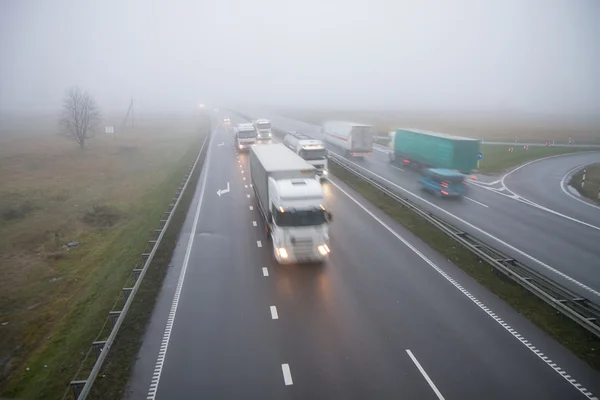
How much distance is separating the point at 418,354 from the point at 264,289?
7092 mm

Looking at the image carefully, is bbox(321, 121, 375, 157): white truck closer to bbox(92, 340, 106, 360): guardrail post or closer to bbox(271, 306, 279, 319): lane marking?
bbox(271, 306, 279, 319): lane marking

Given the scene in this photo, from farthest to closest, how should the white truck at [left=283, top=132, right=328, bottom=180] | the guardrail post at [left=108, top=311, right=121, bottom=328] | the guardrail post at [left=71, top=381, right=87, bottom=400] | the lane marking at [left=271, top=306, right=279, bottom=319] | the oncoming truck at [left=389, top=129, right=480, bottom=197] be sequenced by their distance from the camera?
the white truck at [left=283, top=132, right=328, bottom=180]
the oncoming truck at [left=389, top=129, right=480, bottom=197]
the lane marking at [left=271, top=306, right=279, bottom=319]
the guardrail post at [left=108, top=311, right=121, bottom=328]
the guardrail post at [left=71, top=381, right=87, bottom=400]

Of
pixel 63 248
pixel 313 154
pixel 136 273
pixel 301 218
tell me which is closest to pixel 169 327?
pixel 136 273

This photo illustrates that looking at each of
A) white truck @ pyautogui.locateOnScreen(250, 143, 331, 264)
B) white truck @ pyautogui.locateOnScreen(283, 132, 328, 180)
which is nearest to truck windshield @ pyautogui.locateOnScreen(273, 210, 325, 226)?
white truck @ pyautogui.locateOnScreen(250, 143, 331, 264)

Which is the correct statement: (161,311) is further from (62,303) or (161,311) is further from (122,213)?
(122,213)

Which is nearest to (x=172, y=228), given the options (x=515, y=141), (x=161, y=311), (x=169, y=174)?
(x=161, y=311)

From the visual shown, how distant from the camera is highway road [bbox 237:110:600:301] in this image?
1997 centimetres

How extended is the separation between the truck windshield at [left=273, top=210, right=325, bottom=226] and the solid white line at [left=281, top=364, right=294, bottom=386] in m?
7.54

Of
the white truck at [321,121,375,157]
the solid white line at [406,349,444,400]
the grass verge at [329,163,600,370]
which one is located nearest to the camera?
the solid white line at [406,349,444,400]

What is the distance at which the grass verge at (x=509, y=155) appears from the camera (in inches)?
1956

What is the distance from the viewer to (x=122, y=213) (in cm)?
3092

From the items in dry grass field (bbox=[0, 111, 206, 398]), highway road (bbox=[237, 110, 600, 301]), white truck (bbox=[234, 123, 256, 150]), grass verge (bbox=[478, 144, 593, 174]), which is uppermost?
white truck (bbox=[234, 123, 256, 150])

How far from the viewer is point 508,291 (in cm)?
1711

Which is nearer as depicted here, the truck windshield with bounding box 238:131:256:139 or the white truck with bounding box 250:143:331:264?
the white truck with bounding box 250:143:331:264
